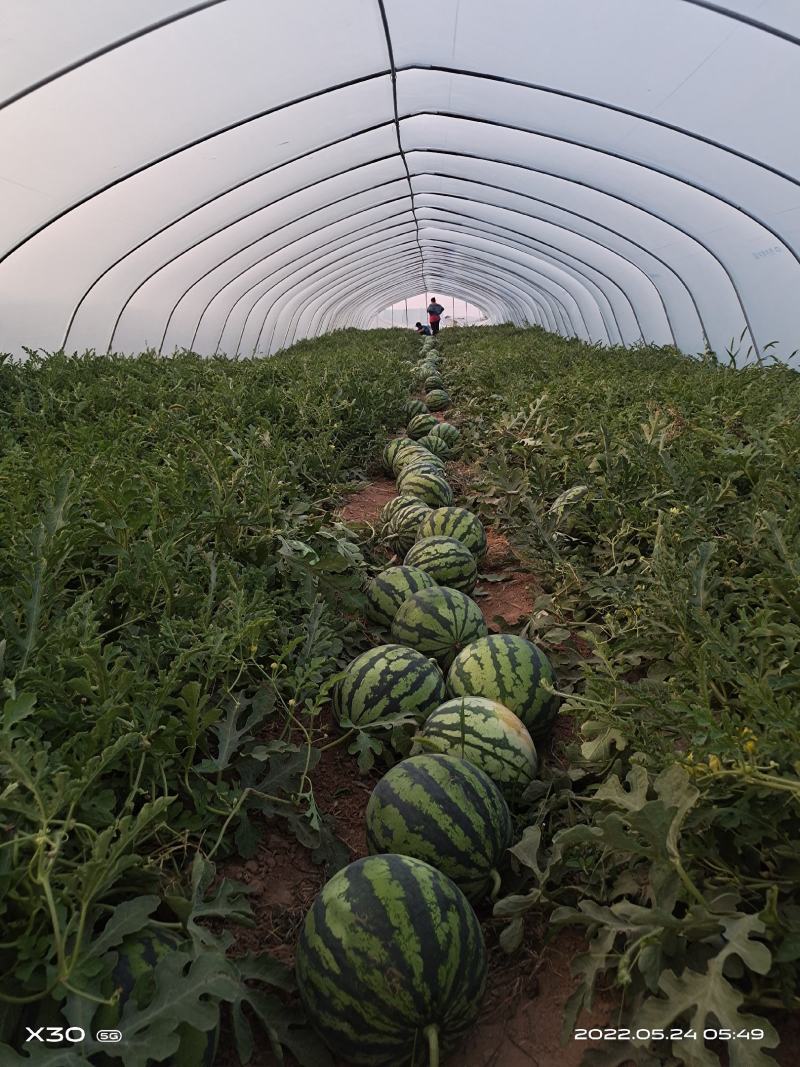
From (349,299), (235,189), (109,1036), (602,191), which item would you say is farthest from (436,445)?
(349,299)

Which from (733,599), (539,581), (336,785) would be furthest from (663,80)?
(336,785)

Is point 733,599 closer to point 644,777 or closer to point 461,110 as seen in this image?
point 644,777

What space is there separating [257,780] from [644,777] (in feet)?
3.30

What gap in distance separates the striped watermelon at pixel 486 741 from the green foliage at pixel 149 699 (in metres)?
0.38

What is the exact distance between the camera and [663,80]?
6695mm

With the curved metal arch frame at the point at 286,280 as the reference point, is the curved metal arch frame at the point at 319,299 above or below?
above

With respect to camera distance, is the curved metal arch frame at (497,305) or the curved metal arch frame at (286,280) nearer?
the curved metal arch frame at (286,280)

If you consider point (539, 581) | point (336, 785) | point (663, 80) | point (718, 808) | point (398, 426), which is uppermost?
point (663, 80)

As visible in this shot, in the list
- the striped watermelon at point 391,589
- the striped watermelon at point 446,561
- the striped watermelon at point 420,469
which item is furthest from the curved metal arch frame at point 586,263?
the striped watermelon at point 391,589

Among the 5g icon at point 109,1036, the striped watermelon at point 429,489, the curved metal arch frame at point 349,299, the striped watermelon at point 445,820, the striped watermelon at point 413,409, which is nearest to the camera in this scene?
the 5g icon at point 109,1036

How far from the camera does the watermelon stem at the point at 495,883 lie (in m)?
1.68

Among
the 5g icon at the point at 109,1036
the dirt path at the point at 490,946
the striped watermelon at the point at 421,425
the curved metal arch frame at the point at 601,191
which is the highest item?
the curved metal arch frame at the point at 601,191

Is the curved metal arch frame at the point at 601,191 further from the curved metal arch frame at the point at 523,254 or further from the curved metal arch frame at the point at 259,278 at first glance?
the curved metal arch frame at the point at 523,254

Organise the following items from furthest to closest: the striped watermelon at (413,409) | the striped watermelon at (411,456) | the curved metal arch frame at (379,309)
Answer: the curved metal arch frame at (379,309), the striped watermelon at (413,409), the striped watermelon at (411,456)
